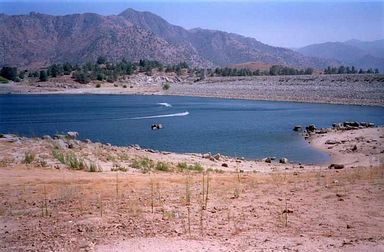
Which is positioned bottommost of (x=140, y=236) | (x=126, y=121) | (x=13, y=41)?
(x=126, y=121)

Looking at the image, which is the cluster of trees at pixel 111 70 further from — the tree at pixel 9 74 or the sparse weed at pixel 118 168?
the sparse weed at pixel 118 168

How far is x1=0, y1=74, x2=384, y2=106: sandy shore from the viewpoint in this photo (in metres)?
64.1

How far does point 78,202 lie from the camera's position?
8016mm

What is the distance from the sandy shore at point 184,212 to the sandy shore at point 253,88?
172 feet

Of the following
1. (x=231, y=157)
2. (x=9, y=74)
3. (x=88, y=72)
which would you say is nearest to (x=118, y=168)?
(x=231, y=157)

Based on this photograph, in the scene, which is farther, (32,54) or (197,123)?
(32,54)

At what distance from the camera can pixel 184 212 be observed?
24.4 ft

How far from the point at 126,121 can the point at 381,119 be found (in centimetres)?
2372

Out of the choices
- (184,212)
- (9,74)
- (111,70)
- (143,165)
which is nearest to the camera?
(184,212)

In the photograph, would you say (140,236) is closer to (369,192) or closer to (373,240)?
(373,240)

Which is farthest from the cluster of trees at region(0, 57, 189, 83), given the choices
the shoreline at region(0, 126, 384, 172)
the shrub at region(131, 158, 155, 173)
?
the shrub at region(131, 158, 155, 173)

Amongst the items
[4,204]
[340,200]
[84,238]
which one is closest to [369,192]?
[340,200]

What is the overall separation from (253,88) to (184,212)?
71908mm

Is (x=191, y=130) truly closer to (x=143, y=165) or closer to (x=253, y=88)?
(x=143, y=165)
